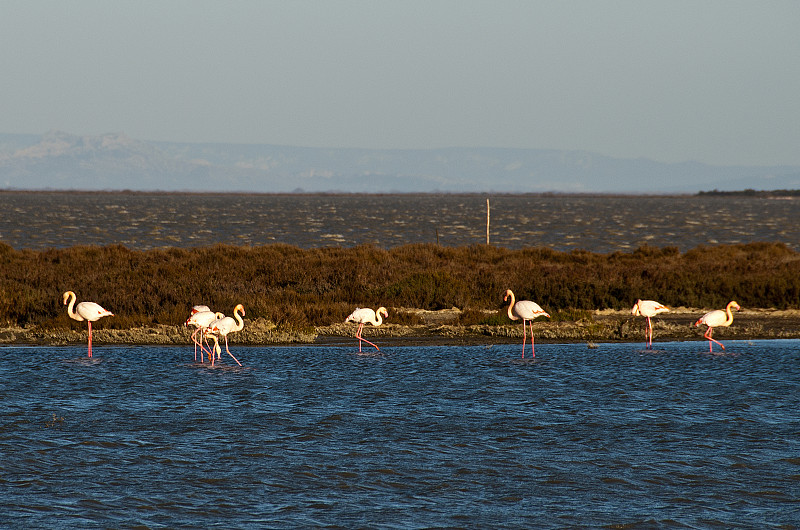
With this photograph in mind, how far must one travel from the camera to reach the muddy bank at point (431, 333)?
1717 cm

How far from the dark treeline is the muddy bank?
1.96 feet

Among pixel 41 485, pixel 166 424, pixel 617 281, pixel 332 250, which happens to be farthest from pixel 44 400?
pixel 332 250

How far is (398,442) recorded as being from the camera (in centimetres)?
989

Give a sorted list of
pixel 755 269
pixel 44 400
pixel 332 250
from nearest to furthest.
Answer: pixel 44 400
pixel 755 269
pixel 332 250

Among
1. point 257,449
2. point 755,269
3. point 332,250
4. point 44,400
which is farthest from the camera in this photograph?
point 332,250

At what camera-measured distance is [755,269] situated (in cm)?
2547

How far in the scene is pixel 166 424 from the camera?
10.5 metres

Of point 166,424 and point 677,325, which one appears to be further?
point 677,325

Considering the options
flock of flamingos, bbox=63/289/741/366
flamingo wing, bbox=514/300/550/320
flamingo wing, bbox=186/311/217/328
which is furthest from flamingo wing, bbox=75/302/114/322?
flamingo wing, bbox=514/300/550/320

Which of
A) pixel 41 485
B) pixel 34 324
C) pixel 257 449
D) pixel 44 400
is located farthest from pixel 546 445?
pixel 34 324

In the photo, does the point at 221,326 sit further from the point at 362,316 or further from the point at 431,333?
the point at 431,333

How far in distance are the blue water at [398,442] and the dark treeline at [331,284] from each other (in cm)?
448

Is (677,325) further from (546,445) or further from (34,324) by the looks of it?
(34,324)

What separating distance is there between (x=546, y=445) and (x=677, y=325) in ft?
32.5
